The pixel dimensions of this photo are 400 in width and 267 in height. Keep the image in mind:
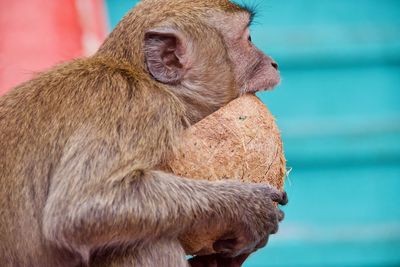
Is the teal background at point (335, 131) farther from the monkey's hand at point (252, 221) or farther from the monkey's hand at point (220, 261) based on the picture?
the monkey's hand at point (252, 221)

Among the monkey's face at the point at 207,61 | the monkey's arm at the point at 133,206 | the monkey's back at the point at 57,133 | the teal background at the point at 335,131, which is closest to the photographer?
the monkey's arm at the point at 133,206

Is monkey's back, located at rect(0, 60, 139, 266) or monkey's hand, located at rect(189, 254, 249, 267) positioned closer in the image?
monkey's back, located at rect(0, 60, 139, 266)

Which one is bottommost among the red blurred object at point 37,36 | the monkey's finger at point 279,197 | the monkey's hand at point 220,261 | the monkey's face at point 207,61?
the monkey's hand at point 220,261

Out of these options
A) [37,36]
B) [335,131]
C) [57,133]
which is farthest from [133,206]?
[335,131]

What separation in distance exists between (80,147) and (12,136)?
0.49 m

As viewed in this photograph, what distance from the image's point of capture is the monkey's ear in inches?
247

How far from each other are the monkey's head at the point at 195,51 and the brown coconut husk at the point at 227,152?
398mm

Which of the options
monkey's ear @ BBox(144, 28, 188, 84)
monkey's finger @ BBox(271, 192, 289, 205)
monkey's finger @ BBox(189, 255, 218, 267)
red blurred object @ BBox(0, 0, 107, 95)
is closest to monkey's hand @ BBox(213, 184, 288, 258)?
monkey's finger @ BBox(271, 192, 289, 205)

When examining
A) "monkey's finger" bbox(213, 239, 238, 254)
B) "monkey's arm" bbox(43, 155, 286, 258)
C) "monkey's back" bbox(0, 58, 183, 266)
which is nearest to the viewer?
"monkey's arm" bbox(43, 155, 286, 258)

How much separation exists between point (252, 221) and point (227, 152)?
412 millimetres

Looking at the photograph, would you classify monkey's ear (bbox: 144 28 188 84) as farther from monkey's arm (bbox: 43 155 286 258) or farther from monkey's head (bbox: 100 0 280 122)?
monkey's arm (bbox: 43 155 286 258)

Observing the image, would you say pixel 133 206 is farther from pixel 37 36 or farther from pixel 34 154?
pixel 37 36

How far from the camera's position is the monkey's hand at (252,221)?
5.88 metres

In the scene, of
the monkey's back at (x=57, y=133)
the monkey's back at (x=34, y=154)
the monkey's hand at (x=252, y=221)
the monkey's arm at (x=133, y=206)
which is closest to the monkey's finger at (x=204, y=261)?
the monkey's hand at (x=252, y=221)
